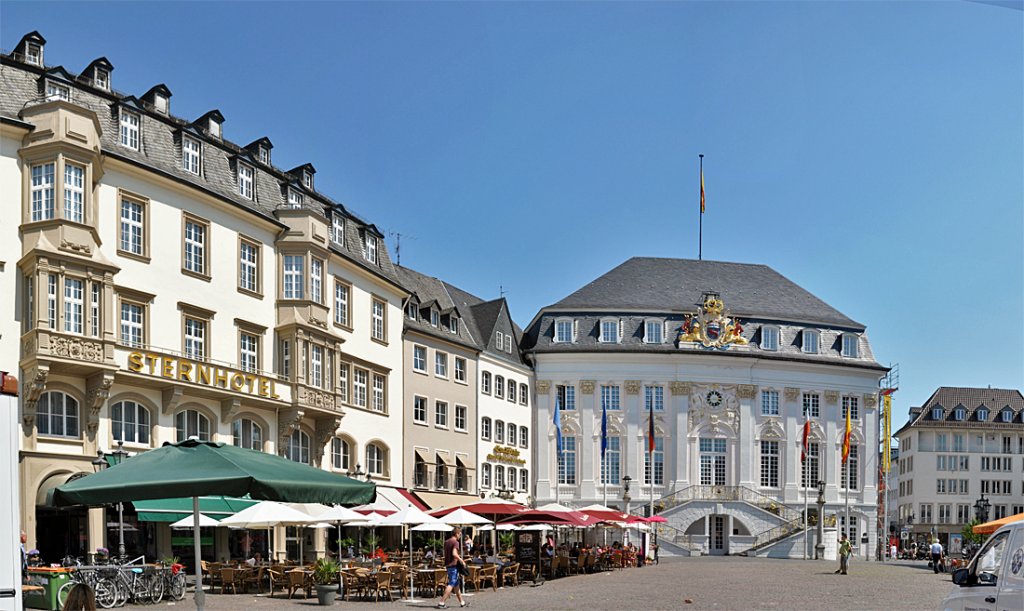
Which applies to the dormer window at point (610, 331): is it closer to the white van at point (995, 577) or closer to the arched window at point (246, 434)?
the arched window at point (246, 434)

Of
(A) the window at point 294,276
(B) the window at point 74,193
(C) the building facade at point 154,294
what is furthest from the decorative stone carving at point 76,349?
(A) the window at point 294,276

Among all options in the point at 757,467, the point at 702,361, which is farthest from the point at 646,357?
the point at 757,467

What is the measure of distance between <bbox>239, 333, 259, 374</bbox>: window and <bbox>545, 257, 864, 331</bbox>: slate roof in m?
36.3

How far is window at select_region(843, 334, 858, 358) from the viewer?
79938mm

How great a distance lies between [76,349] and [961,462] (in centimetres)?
10166

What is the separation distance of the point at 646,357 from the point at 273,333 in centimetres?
3610

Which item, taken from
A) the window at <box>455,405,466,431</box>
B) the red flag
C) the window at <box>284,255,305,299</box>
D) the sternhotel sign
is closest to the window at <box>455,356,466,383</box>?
the window at <box>455,405,466,431</box>

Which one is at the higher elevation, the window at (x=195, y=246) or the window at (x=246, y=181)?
the window at (x=246, y=181)

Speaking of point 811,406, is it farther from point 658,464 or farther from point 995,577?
point 995,577

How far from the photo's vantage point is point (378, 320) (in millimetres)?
53875

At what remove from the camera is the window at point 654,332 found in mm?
76875

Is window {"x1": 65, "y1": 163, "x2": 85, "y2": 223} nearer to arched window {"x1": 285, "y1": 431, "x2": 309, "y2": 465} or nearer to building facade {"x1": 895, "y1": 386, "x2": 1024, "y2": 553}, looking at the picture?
arched window {"x1": 285, "y1": 431, "x2": 309, "y2": 465}

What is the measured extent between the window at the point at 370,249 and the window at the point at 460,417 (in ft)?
35.1

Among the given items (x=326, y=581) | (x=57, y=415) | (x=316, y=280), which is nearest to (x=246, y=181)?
(x=316, y=280)
